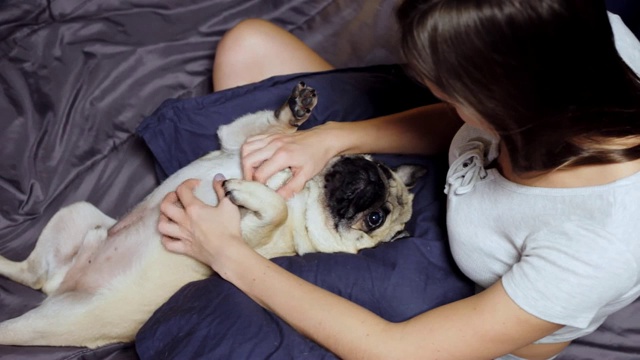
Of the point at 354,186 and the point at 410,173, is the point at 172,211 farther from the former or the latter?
the point at 410,173

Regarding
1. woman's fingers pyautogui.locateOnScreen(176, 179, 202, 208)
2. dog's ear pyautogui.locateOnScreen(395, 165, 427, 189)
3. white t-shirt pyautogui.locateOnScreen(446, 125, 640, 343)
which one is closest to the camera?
white t-shirt pyautogui.locateOnScreen(446, 125, 640, 343)

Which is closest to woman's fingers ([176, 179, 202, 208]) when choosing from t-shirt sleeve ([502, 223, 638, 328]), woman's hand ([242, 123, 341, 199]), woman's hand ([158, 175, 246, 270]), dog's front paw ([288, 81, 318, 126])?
woman's hand ([158, 175, 246, 270])

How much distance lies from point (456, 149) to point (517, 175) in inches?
13.5

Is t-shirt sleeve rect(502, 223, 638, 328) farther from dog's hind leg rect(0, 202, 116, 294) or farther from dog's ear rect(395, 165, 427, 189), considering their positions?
dog's hind leg rect(0, 202, 116, 294)

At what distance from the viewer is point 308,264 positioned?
61.3 inches

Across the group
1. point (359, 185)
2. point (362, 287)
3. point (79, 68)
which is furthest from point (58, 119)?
point (362, 287)

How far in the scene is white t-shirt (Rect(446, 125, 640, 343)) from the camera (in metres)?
1.09

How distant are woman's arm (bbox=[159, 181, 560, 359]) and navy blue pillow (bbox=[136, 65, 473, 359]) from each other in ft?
0.19

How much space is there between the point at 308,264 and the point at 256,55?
26.7 inches

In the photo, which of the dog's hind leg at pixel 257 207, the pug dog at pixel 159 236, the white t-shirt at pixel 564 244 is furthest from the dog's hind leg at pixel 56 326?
the white t-shirt at pixel 564 244

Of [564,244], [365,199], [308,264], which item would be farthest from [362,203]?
[564,244]

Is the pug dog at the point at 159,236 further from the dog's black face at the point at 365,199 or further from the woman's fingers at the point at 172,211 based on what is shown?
the woman's fingers at the point at 172,211

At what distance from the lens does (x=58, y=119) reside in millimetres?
1928

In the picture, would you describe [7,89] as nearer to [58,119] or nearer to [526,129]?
[58,119]
